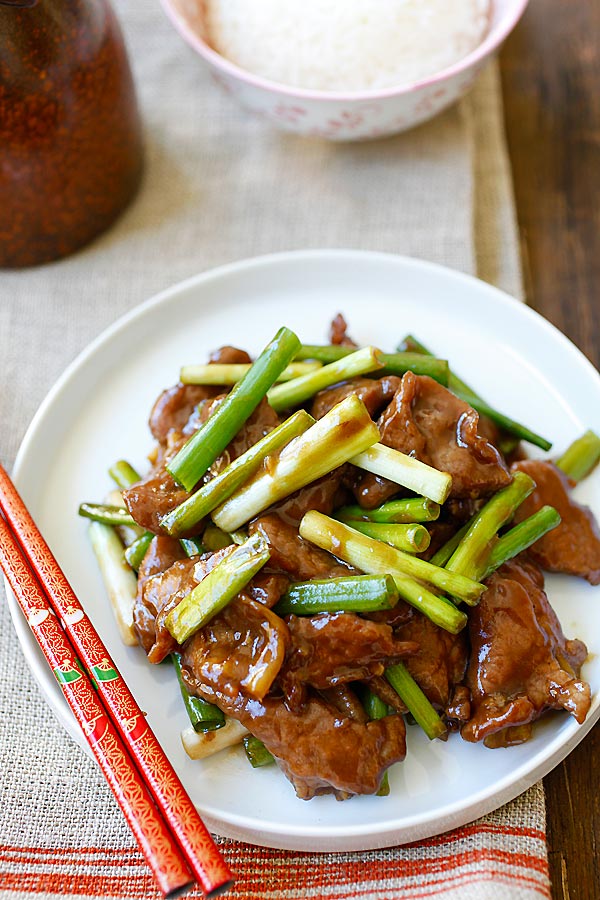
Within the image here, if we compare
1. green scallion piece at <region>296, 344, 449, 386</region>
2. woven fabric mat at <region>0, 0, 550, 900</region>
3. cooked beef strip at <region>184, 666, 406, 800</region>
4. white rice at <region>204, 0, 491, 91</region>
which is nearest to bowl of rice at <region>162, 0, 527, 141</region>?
white rice at <region>204, 0, 491, 91</region>

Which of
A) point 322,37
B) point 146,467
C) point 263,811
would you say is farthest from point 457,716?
point 322,37

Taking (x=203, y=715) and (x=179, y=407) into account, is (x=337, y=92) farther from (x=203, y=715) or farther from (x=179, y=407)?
(x=203, y=715)

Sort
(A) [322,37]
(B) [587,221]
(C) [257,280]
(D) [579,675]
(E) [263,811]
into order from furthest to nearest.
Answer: (B) [587,221], (A) [322,37], (C) [257,280], (D) [579,675], (E) [263,811]

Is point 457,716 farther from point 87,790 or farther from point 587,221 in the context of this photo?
point 587,221

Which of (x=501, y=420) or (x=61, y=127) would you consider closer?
(x=501, y=420)

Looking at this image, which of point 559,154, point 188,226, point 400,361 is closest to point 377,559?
point 400,361

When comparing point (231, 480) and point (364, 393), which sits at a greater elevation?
point (364, 393)

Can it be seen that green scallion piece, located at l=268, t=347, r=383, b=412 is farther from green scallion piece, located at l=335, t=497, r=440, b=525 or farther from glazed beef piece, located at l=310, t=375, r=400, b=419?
green scallion piece, located at l=335, t=497, r=440, b=525
